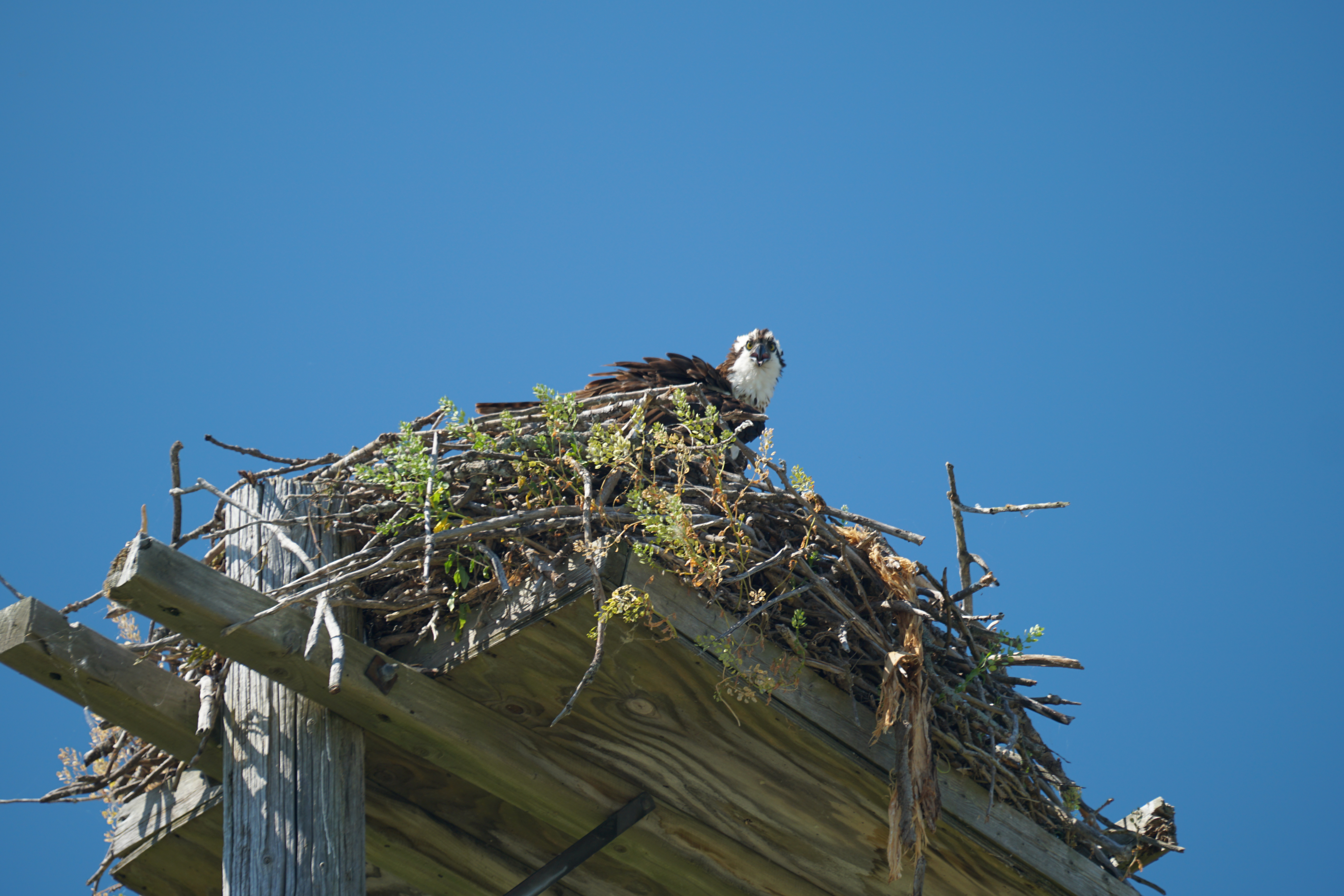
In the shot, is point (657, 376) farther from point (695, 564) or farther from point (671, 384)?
point (695, 564)

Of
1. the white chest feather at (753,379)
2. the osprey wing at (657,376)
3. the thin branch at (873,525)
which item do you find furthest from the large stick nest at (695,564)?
the white chest feather at (753,379)

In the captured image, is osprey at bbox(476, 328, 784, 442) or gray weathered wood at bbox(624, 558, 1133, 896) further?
osprey at bbox(476, 328, 784, 442)

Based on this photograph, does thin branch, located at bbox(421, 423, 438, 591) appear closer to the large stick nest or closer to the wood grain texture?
the large stick nest

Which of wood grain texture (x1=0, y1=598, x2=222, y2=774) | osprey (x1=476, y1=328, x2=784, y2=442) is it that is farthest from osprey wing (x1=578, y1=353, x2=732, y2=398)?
wood grain texture (x1=0, y1=598, x2=222, y2=774)

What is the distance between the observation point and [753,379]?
5762 mm

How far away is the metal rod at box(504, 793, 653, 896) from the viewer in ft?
9.14

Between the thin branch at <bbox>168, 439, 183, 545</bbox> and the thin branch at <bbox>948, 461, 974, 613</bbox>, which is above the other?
the thin branch at <bbox>948, 461, 974, 613</bbox>

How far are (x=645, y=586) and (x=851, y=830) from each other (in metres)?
0.96

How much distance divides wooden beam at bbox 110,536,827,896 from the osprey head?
115 inches

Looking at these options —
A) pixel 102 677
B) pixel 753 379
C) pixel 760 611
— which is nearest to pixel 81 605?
pixel 102 677

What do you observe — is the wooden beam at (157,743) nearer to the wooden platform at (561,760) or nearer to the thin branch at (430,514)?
the wooden platform at (561,760)

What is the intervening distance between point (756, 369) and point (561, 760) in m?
3.18

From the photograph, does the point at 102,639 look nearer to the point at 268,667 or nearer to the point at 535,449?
the point at 268,667

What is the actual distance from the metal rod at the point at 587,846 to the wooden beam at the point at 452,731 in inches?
1.1
